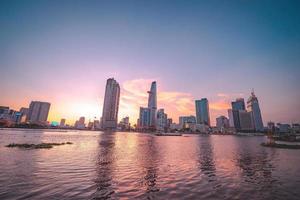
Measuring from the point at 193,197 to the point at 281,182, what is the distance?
14.6 meters

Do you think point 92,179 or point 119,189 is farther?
point 92,179

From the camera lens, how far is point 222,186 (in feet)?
59.8

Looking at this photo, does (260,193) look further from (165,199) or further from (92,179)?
(92,179)

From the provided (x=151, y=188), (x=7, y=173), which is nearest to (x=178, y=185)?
(x=151, y=188)

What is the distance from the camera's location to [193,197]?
14641 millimetres

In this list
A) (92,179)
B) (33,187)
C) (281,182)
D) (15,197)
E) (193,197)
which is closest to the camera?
(15,197)

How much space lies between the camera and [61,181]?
58.4 ft

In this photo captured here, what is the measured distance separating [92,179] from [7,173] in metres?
11.3

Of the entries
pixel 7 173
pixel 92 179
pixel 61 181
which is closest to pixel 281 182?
pixel 92 179

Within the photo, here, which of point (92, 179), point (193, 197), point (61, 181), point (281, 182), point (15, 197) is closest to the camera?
point (15, 197)

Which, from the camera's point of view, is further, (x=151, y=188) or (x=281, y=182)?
(x=281, y=182)

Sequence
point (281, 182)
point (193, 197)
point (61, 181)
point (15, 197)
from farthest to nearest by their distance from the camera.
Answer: point (281, 182) → point (61, 181) → point (193, 197) → point (15, 197)

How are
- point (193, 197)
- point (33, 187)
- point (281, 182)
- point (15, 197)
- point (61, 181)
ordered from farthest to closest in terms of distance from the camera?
point (281, 182) < point (61, 181) < point (33, 187) < point (193, 197) < point (15, 197)

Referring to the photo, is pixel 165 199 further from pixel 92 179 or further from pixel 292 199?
pixel 292 199
